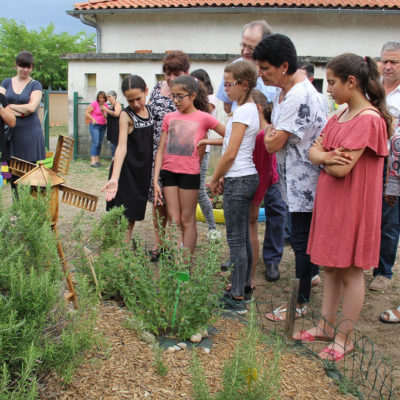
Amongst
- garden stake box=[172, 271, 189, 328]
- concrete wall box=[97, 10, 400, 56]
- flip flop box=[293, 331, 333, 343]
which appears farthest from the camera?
concrete wall box=[97, 10, 400, 56]

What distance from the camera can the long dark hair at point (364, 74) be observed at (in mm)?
2855

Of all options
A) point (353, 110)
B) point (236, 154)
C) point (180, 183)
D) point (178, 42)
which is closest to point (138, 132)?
point (180, 183)

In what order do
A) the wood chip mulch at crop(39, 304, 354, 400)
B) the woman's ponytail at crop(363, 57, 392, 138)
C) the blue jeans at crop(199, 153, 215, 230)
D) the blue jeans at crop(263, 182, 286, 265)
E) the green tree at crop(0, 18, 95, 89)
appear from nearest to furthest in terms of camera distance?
the wood chip mulch at crop(39, 304, 354, 400) → the woman's ponytail at crop(363, 57, 392, 138) → the blue jeans at crop(263, 182, 286, 265) → the blue jeans at crop(199, 153, 215, 230) → the green tree at crop(0, 18, 95, 89)

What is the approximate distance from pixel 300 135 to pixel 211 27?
14.0 metres

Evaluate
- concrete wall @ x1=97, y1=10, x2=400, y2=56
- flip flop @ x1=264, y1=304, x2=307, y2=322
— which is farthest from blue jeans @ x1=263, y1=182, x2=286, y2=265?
concrete wall @ x1=97, y1=10, x2=400, y2=56

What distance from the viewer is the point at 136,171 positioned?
4.41 metres

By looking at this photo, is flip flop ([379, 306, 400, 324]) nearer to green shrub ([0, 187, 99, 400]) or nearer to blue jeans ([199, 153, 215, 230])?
blue jeans ([199, 153, 215, 230])

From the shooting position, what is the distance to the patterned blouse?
10.4 ft

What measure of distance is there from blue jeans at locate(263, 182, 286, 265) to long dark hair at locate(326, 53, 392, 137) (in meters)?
1.72

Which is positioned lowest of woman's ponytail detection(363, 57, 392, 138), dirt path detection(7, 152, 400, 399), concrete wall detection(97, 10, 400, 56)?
dirt path detection(7, 152, 400, 399)

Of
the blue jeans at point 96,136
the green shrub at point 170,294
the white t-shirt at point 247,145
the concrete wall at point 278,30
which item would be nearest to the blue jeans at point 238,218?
the white t-shirt at point 247,145

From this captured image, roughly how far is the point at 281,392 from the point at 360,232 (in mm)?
1031

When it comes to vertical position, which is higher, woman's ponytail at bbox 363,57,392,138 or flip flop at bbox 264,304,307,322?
woman's ponytail at bbox 363,57,392,138

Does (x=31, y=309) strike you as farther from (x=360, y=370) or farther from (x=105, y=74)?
(x=105, y=74)
